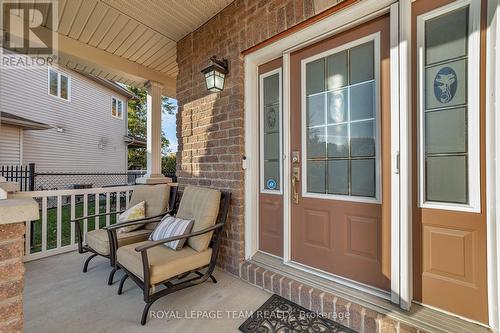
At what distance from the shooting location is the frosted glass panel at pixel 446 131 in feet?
4.84

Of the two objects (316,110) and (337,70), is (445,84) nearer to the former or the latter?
(337,70)

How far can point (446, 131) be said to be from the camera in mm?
1529

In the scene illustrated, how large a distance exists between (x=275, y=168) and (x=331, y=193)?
2.24 feet

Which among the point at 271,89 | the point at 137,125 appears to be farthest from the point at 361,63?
the point at 137,125

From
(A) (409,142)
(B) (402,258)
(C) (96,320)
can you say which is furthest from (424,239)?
(C) (96,320)

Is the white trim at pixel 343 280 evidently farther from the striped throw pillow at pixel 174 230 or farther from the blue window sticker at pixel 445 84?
the blue window sticker at pixel 445 84

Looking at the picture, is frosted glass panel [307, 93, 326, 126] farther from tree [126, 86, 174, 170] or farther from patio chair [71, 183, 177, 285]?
A: tree [126, 86, 174, 170]

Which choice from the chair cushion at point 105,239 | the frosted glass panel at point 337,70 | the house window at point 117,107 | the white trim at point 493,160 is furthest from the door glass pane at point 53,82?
the white trim at point 493,160

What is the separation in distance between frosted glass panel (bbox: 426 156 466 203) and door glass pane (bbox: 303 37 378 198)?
35 centimetres

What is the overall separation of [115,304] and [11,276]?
1.28 metres

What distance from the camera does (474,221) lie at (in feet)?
4.64

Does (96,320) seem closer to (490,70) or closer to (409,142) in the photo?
(409,142)

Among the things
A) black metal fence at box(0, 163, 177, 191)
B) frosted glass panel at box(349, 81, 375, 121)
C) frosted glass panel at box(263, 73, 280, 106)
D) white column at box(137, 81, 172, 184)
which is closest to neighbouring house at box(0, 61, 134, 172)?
black metal fence at box(0, 163, 177, 191)

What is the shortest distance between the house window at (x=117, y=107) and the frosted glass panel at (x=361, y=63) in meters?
10.6
